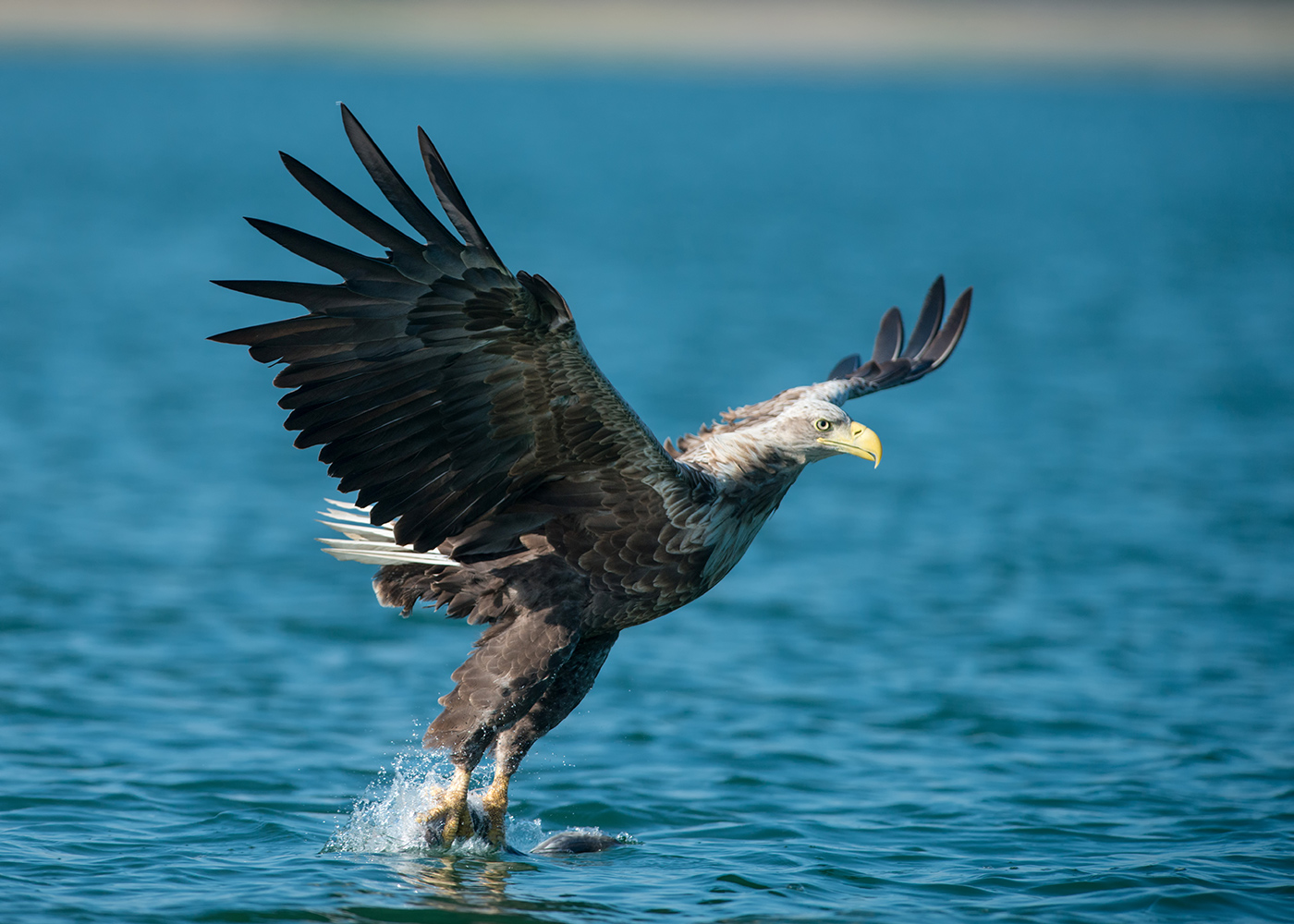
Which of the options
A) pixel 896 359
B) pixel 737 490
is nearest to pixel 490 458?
pixel 737 490

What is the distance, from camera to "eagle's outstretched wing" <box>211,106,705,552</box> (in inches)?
201

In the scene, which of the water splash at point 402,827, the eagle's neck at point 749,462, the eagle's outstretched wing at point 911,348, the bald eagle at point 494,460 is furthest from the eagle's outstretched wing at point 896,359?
the water splash at point 402,827

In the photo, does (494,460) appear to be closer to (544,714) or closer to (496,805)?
(544,714)

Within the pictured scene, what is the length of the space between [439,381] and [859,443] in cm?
159

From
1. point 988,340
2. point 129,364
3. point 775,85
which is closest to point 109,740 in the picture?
point 129,364

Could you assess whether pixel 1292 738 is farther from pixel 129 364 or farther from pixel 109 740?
pixel 129 364

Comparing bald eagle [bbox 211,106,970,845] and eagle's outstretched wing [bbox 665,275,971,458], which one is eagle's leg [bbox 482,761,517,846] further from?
eagle's outstretched wing [bbox 665,275,971,458]

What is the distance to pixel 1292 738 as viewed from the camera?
8.90 meters

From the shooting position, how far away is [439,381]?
5418 mm

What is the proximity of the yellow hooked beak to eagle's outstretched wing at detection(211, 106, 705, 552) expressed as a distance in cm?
55

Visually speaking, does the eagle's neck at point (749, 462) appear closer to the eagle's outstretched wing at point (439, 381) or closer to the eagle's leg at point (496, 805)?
the eagle's outstretched wing at point (439, 381)

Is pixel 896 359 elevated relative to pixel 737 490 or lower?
elevated

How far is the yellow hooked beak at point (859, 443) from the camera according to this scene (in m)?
5.89

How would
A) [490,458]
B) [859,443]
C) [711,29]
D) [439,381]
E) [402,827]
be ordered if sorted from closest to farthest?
[439,381], [490,458], [859,443], [402,827], [711,29]
